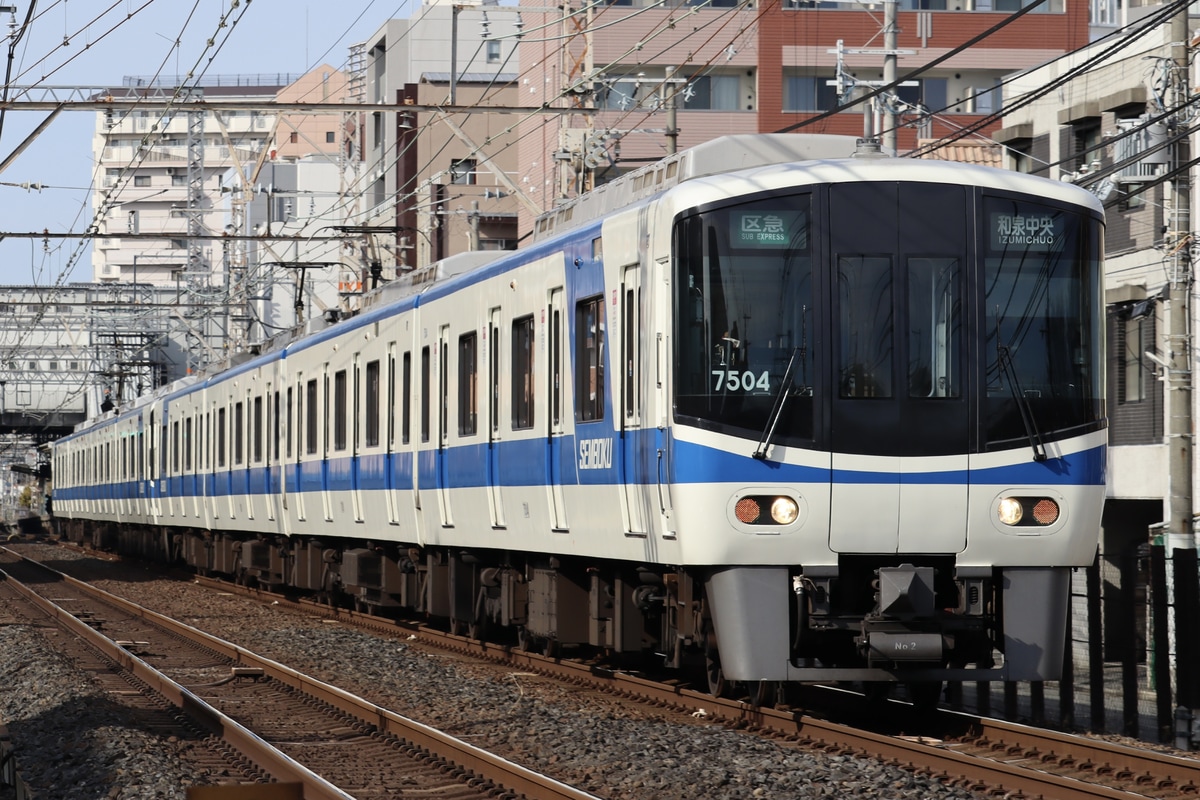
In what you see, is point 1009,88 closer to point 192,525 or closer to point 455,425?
point 192,525

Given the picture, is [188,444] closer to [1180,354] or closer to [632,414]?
[1180,354]

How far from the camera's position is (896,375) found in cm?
914

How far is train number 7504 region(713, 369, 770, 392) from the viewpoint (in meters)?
9.11

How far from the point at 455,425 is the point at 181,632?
5118 mm

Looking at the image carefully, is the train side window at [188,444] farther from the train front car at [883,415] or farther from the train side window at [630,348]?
the train front car at [883,415]

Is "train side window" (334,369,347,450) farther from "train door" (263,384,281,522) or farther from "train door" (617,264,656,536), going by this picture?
"train door" (617,264,656,536)

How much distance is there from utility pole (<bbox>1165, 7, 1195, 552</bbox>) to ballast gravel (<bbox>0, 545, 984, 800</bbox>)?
5.64m

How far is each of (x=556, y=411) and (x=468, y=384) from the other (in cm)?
233

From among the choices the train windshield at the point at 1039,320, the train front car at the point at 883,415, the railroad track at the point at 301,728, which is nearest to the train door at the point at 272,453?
the railroad track at the point at 301,728

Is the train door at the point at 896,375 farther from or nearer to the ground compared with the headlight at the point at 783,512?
farther from the ground

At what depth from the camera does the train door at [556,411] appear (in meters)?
11.4

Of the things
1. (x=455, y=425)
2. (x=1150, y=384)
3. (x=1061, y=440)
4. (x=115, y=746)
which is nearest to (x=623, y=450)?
(x=1061, y=440)

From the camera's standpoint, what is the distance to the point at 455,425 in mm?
14086

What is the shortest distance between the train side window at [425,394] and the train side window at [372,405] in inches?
67.2
